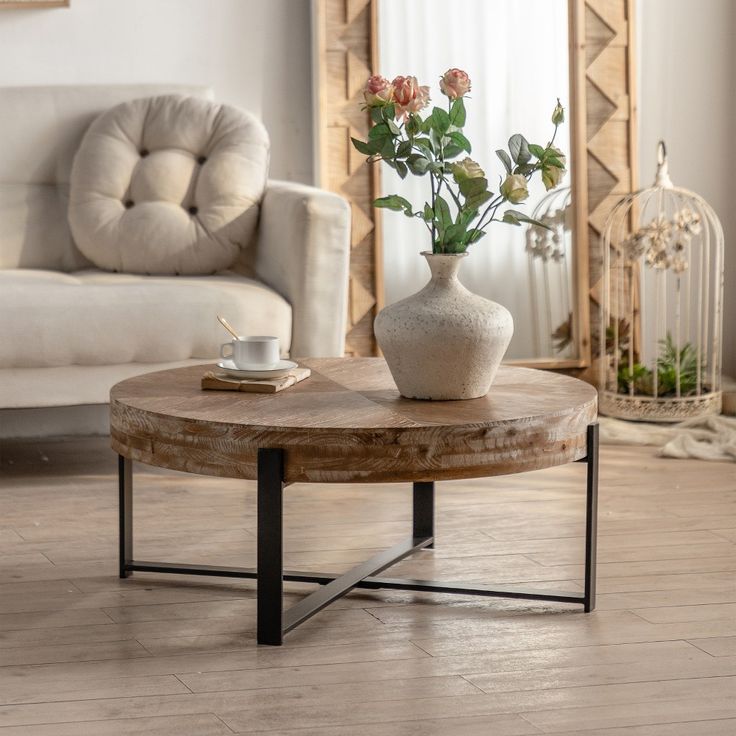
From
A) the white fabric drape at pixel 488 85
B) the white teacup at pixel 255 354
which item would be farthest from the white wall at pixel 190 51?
the white teacup at pixel 255 354

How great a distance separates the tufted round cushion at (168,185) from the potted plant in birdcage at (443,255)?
1.35 meters

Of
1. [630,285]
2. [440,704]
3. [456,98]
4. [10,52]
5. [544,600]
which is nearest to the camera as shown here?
[440,704]

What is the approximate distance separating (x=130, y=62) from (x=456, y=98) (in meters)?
1.95

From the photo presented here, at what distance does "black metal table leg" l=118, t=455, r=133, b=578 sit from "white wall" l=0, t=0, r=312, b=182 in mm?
1736

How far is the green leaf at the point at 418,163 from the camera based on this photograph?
1.87 metres

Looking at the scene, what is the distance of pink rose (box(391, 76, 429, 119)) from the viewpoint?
6.10 feet

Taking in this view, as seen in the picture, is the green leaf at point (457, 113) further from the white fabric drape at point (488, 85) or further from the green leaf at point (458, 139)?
the white fabric drape at point (488, 85)

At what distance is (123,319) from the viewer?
2801 mm

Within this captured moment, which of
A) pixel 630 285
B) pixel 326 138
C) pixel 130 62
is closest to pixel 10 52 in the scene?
pixel 130 62

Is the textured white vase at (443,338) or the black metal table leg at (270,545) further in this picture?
the textured white vase at (443,338)

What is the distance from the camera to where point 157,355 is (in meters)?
2.85

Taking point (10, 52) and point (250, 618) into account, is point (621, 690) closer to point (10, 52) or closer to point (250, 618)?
point (250, 618)

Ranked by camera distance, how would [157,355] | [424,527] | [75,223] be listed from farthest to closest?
[75,223]
[157,355]
[424,527]

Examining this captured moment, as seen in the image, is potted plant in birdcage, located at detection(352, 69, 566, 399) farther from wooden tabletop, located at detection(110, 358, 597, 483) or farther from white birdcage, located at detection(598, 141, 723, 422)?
white birdcage, located at detection(598, 141, 723, 422)
